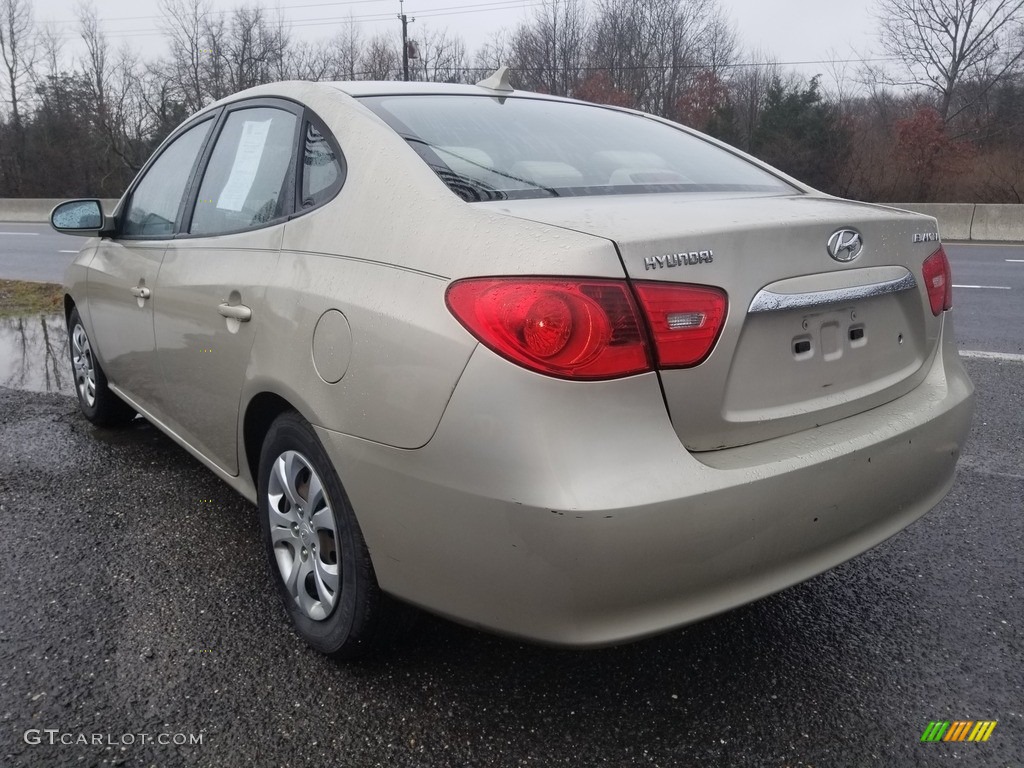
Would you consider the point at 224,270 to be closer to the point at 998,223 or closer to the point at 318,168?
the point at 318,168

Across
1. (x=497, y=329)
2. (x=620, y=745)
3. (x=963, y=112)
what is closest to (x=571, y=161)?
(x=497, y=329)

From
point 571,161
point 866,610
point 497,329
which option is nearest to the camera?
point 497,329

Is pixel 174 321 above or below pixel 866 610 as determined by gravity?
above

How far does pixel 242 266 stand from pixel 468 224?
99 cm

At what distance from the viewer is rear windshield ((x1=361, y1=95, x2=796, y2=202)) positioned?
7.07ft

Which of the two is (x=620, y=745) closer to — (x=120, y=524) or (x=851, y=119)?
(x=120, y=524)

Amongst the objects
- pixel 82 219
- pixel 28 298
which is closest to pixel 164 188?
pixel 82 219

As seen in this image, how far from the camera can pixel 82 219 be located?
12.7 feet

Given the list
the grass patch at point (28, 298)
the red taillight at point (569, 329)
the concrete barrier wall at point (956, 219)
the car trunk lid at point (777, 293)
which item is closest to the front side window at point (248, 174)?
the car trunk lid at point (777, 293)

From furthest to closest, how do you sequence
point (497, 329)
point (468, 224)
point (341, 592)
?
point (341, 592) → point (468, 224) → point (497, 329)

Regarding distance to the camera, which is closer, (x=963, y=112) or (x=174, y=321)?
(x=174, y=321)

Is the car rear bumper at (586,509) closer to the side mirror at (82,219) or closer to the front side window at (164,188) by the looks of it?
the front side window at (164,188)

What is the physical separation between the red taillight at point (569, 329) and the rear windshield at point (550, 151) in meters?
0.43

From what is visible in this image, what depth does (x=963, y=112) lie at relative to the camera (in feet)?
95.2
